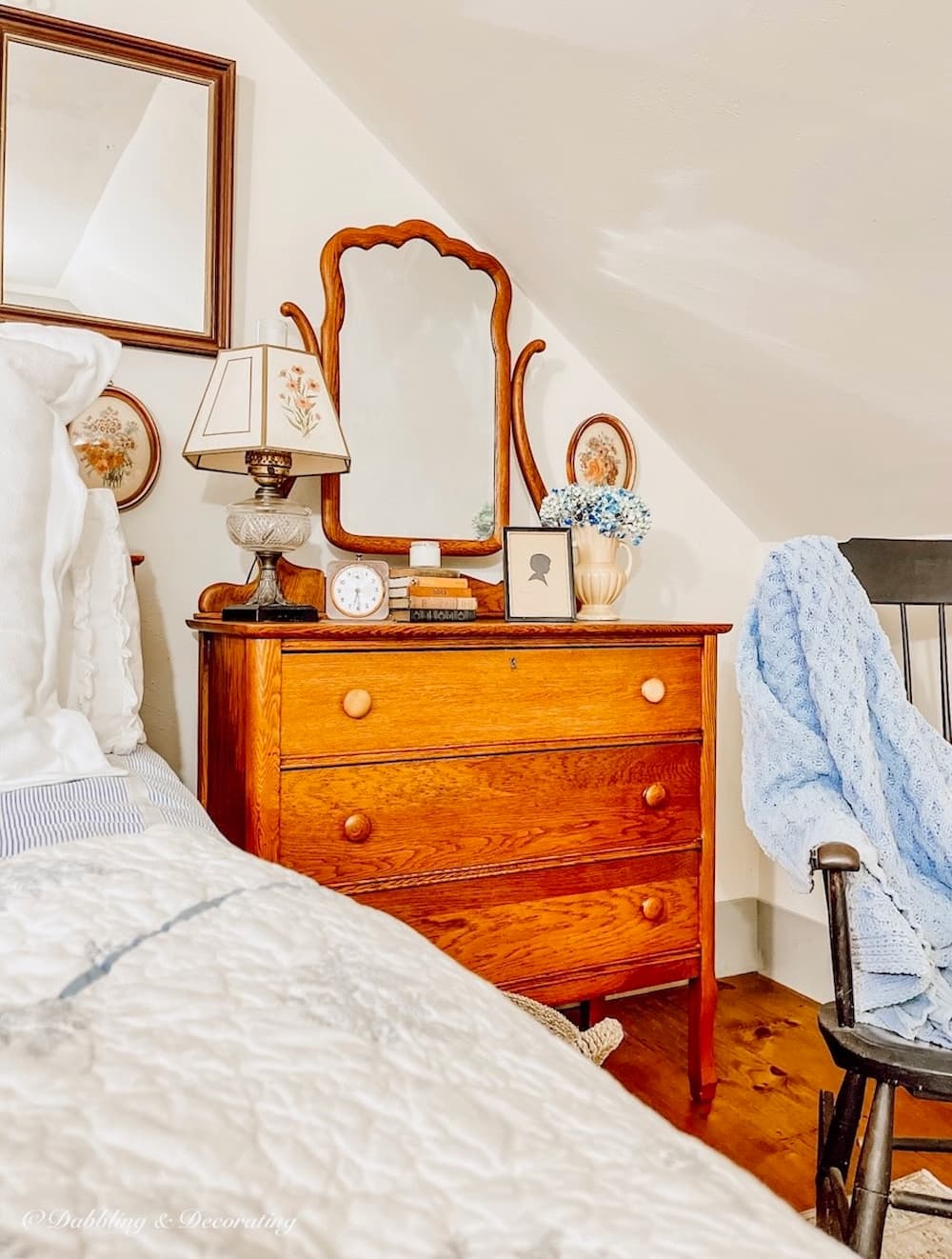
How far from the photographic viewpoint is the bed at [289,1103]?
0.33 meters

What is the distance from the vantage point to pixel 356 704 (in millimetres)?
1588

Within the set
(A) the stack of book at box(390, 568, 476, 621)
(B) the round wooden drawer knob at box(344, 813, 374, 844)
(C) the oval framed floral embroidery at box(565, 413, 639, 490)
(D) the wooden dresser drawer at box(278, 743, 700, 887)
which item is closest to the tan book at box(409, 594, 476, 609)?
(A) the stack of book at box(390, 568, 476, 621)

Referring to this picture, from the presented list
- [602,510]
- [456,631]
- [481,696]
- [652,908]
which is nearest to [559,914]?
[652,908]

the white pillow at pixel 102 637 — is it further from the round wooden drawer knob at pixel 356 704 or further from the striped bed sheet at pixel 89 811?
the round wooden drawer knob at pixel 356 704

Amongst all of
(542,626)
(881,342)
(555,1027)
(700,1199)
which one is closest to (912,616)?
(881,342)

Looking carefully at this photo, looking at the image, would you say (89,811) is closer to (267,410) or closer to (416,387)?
(267,410)

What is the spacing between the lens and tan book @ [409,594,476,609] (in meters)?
1.91

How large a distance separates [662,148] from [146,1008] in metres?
1.66

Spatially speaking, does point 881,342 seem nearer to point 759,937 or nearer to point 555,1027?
point 555,1027

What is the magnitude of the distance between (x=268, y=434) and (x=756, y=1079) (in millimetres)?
1634

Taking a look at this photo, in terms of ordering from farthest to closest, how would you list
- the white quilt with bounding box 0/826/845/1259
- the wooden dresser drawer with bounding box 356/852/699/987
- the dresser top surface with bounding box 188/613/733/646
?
the wooden dresser drawer with bounding box 356/852/699/987, the dresser top surface with bounding box 188/613/733/646, the white quilt with bounding box 0/826/845/1259

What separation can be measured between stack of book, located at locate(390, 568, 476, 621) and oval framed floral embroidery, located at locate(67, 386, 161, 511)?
548 millimetres

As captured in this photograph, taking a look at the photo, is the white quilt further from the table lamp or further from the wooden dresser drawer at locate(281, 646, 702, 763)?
the table lamp

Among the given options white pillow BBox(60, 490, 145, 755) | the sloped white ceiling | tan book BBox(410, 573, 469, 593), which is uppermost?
the sloped white ceiling
